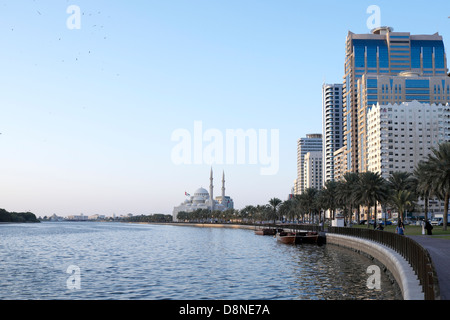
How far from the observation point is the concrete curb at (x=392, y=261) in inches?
866

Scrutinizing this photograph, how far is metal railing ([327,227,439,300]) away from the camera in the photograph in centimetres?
1770

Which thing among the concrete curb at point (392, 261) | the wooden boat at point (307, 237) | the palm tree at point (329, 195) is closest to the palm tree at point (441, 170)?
the concrete curb at point (392, 261)

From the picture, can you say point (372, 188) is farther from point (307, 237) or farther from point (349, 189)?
point (307, 237)

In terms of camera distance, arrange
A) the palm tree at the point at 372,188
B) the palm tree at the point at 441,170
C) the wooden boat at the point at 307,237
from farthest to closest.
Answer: the palm tree at the point at 372,188 < the wooden boat at the point at 307,237 < the palm tree at the point at 441,170

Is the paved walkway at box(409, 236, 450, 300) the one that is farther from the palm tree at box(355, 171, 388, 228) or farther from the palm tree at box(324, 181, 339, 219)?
the palm tree at box(324, 181, 339, 219)

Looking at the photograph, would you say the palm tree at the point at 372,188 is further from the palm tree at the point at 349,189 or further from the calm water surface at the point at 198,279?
the calm water surface at the point at 198,279

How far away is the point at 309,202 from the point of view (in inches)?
5920

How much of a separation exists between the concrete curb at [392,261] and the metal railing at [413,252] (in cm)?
37

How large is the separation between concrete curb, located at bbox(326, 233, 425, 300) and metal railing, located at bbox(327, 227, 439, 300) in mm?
367

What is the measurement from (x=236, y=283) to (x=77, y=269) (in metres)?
19.7

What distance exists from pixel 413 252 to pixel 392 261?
7504 mm

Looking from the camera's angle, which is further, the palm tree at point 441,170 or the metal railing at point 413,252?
the palm tree at point 441,170
